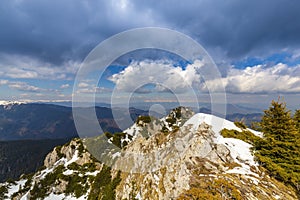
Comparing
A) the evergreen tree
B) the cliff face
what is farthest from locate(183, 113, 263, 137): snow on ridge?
Result: the evergreen tree

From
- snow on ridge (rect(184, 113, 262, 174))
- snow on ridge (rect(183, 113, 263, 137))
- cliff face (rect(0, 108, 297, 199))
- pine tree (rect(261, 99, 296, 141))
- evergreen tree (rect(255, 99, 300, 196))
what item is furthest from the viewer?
snow on ridge (rect(183, 113, 263, 137))

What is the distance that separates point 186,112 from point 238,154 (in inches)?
2086

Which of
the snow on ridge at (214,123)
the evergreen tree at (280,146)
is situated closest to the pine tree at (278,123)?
the evergreen tree at (280,146)

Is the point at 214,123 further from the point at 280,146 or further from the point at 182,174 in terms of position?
the point at 182,174

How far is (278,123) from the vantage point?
18.9 metres

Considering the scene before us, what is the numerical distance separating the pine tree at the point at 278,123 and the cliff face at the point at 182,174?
323 centimetres

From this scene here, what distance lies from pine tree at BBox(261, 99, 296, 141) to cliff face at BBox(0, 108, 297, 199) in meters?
3.23

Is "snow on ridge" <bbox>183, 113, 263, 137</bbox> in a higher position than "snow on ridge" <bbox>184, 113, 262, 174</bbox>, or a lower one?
higher

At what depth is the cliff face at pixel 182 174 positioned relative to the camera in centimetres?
1289

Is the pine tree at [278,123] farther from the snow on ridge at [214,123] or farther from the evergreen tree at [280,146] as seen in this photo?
the snow on ridge at [214,123]

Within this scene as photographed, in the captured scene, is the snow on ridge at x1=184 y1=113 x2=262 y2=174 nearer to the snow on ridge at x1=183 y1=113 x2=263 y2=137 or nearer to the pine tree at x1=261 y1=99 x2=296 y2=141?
the snow on ridge at x1=183 y1=113 x2=263 y2=137

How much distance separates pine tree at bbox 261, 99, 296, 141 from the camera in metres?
17.9

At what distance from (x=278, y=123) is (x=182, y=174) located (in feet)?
39.9

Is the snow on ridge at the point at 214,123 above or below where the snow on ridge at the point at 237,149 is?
above
